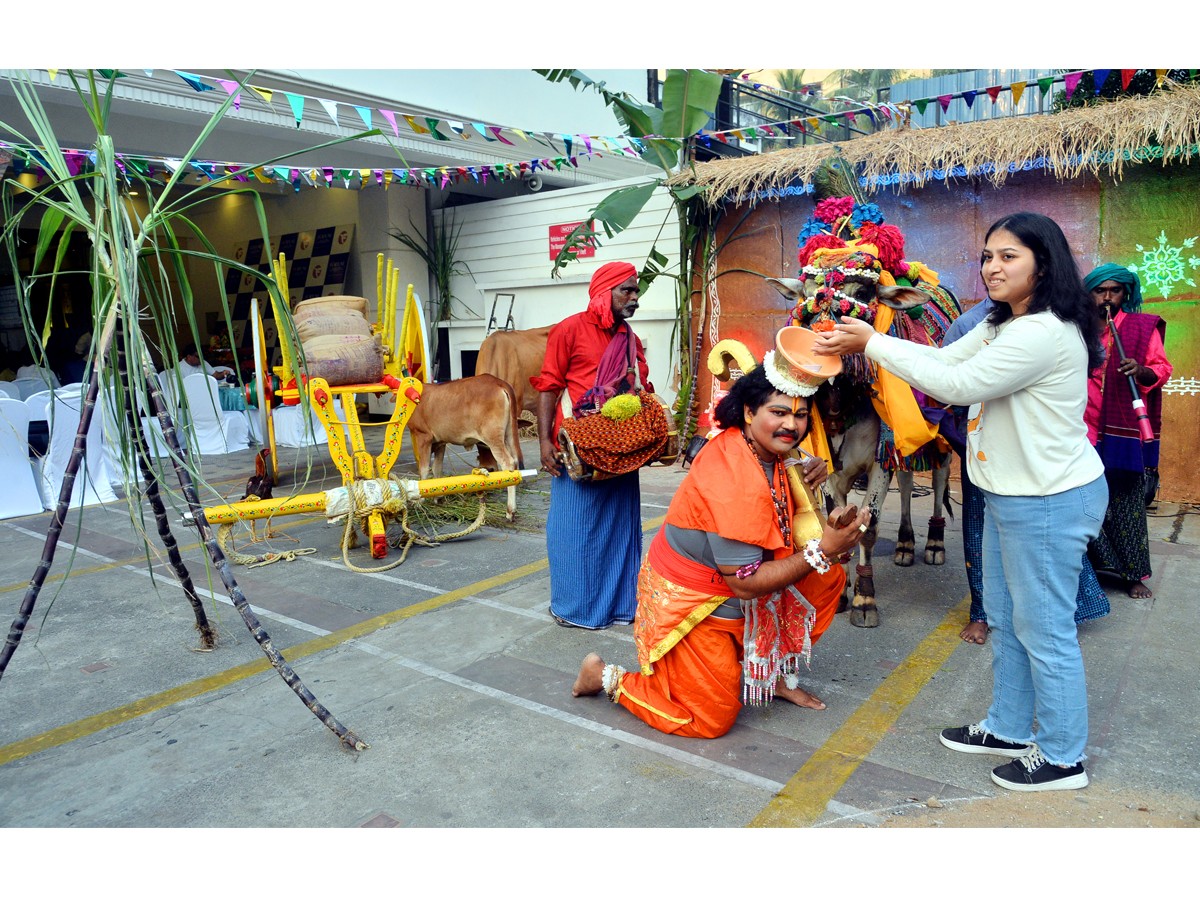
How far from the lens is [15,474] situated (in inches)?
303

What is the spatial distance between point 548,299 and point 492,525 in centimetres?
634

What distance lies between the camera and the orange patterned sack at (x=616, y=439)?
4258mm

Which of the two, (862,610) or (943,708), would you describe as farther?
(862,610)

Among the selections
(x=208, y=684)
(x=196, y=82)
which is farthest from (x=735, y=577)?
(x=196, y=82)

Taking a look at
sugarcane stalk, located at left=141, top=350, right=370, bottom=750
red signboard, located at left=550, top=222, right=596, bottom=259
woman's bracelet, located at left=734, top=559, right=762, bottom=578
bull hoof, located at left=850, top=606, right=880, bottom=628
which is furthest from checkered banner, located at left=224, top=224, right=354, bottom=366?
woman's bracelet, located at left=734, top=559, right=762, bottom=578

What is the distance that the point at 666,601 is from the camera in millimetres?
3309

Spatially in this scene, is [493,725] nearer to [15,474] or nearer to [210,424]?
[15,474]

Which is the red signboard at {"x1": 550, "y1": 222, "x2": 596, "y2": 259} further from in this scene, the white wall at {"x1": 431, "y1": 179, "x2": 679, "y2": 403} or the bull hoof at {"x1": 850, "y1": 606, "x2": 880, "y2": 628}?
the bull hoof at {"x1": 850, "y1": 606, "x2": 880, "y2": 628}

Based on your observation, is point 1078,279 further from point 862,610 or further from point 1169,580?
point 1169,580

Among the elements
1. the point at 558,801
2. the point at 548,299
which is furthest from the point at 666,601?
the point at 548,299

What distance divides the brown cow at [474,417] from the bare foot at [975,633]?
3604mm

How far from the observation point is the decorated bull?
3941 mm

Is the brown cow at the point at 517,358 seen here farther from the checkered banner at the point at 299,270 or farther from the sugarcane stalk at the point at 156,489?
the sugarcane stalk at the point at 156,489

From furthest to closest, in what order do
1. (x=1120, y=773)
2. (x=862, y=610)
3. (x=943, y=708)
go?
(x=862, y=610) → (x=943, y=708) → (x=1120, y=773)
